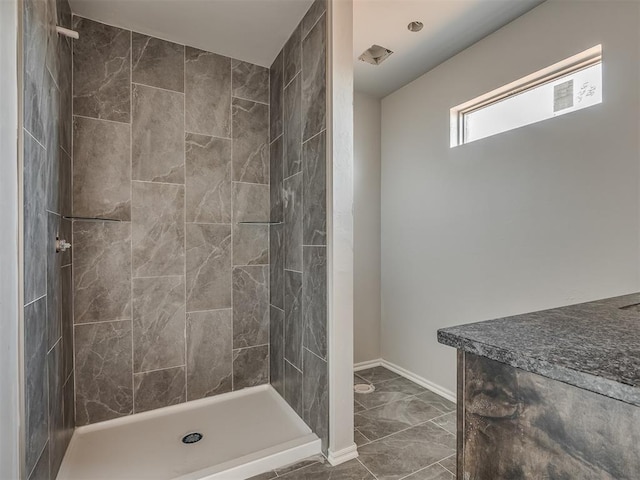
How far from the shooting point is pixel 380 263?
3.16 m

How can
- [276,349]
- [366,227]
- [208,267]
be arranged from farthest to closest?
[366,227] < [276,349] < [208,267]

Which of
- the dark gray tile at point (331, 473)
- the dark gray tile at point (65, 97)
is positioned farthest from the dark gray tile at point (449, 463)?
the dark gray tile at point (65, 97)

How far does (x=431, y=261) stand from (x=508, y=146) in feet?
3.26

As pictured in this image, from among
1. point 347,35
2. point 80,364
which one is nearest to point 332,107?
point 347,35

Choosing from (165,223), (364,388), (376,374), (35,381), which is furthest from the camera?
(376,374)

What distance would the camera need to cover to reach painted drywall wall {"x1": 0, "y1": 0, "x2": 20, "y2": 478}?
96 centimetres

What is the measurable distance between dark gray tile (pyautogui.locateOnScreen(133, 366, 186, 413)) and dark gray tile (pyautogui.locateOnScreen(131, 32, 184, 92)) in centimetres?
196

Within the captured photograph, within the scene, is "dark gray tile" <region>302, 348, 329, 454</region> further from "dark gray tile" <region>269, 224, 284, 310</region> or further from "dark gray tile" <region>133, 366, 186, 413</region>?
"dark gray tile" <region>133, 366, 186, 413</region>

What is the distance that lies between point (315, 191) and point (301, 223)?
0.26 m

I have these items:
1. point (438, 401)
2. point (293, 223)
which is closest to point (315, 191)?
point (293, 223)

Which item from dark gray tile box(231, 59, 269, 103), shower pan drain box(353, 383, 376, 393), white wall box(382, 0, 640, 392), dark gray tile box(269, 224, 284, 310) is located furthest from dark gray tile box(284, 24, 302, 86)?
shower pan drain box(353, 383, 376, 393)

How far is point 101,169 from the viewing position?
2078 millimetres

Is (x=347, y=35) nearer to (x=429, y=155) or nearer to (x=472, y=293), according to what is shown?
(x=429, y=155)

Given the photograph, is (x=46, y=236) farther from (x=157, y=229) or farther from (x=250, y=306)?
(x=250, y=306)
